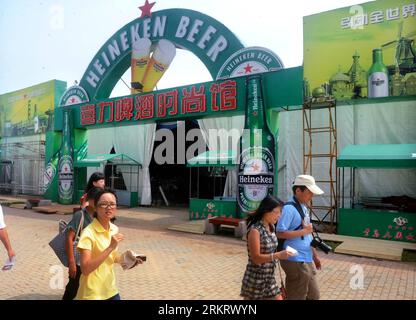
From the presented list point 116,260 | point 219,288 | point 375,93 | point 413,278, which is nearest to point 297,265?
point 116,260

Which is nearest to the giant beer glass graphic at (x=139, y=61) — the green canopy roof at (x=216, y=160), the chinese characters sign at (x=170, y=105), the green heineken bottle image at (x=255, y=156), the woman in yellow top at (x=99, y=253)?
the chinese characters sign at (x=170, y=105)

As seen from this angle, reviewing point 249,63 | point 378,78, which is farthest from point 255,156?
point 378,78

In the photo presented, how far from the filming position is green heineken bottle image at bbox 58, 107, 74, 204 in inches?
653

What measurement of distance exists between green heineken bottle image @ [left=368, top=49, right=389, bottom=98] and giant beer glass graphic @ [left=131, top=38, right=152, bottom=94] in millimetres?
7932

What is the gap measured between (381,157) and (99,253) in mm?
7605

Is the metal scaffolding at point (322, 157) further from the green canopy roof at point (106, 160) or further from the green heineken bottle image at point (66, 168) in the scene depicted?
the green heineken bottle image at point (66, 168)

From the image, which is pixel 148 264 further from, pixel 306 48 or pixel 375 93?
pixel 306 48

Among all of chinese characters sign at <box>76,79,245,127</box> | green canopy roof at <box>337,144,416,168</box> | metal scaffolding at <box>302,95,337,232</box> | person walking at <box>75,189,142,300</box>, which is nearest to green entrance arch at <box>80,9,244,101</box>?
chinese characters sign at <box>76,79,245,127</box>

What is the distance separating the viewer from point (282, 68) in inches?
392

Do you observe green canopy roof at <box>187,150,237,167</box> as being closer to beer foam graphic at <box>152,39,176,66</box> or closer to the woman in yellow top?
beer foam graphic at <box>152,39,176,66</box>

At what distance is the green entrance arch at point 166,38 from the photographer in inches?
446

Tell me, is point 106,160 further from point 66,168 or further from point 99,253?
point 99,253

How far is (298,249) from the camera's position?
3158 mm

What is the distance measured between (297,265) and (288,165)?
358 inches
